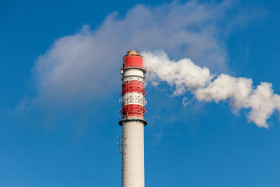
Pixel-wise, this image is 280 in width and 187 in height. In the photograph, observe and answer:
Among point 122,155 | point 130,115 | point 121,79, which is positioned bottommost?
point 122,155

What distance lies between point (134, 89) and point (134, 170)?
17.4 m

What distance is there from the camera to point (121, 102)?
9956cm

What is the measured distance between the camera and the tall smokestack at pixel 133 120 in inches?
3670

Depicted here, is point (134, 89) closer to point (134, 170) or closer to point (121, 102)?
point (121, 102)

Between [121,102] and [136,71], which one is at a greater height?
[136,71]

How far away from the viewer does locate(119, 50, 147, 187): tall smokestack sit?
93.2 metres

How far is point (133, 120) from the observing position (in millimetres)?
96500

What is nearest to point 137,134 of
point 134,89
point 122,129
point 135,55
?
point 122,129

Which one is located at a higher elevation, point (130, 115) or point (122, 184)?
point (130, 115)

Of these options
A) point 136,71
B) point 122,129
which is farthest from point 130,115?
point 136,71

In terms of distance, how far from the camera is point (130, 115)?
97.1m

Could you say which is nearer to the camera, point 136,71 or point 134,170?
point 134,170

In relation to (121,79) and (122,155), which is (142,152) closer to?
(122,155)

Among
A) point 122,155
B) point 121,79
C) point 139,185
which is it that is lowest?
point 139,185
